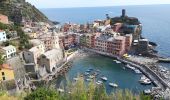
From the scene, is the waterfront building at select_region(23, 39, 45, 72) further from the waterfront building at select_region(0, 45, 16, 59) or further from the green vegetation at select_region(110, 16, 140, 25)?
the green vegetation at select_region(110, 16, 140, 25)

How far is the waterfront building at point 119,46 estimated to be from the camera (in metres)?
48.9

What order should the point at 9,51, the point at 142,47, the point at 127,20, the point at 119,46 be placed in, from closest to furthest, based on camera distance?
1. the point at 9,51
2. the point at 119,46
3. the point at 142,47
4. the point at 127,20

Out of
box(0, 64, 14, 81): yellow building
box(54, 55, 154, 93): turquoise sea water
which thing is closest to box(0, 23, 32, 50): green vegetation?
box(54, 55, 154, 93): turquoise sea water

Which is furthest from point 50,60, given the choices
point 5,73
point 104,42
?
point 104,42

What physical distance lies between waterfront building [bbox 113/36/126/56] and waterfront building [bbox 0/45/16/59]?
21084mm

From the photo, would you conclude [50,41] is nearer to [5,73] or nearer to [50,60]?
[50,60]

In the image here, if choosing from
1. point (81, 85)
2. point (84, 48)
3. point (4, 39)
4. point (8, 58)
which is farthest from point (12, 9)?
point (81, 85)

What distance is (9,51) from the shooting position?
3425 cm

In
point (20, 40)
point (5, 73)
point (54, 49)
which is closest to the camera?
point (5, 73)

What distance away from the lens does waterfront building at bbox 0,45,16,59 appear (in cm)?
3362

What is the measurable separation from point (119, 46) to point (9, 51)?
22152 mm

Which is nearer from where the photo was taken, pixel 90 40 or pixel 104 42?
pixel 104 42

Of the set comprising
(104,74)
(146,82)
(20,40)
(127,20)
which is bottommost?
(104,74)

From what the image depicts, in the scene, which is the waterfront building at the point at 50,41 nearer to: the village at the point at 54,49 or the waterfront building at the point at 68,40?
the village at the point at 54,49
